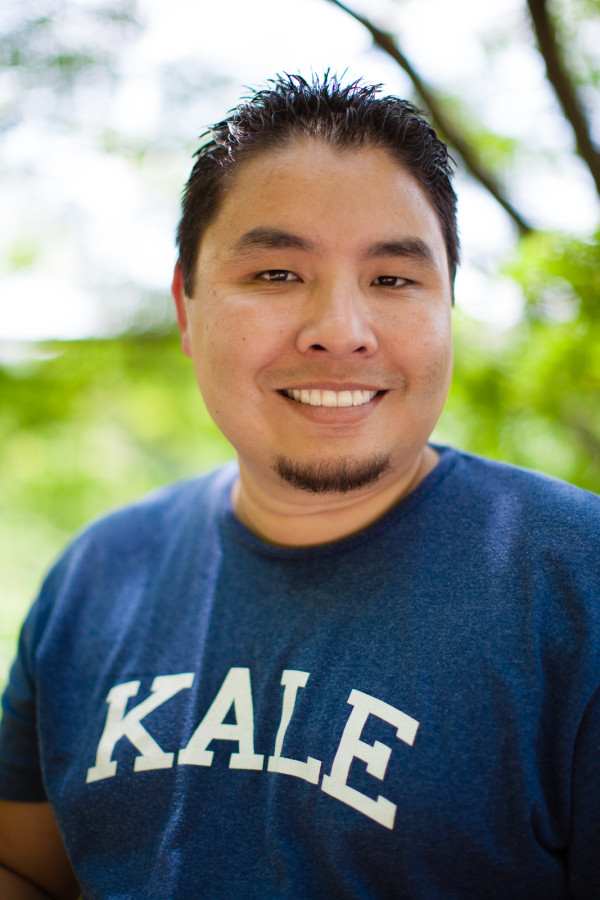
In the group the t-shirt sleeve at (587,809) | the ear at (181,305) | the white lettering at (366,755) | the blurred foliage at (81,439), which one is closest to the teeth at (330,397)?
the ear at (181,305)

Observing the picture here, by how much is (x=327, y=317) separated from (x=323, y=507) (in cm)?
44

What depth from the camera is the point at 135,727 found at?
53.9 inches

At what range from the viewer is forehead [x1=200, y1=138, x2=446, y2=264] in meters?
1.22

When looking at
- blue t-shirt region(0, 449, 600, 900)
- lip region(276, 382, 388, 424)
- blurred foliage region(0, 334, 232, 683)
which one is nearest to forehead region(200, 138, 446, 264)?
lip region(276, 382, 388, 424)

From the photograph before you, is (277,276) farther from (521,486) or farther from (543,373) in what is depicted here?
(543,373)

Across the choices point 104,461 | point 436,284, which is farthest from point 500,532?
point 104,461

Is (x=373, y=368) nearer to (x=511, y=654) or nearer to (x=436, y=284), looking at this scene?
(x=436, y=284)

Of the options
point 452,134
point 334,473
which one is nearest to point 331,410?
point 334,473

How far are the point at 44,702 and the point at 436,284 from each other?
1.33 metres

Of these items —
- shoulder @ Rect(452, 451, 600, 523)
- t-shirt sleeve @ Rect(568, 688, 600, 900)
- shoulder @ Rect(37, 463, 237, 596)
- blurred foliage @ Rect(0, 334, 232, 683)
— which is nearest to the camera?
t-shirt sleeve @ Rect(568, 688, 600, 900)

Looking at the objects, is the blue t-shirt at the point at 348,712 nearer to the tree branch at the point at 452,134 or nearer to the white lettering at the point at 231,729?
the white lettering at the point at 231,729

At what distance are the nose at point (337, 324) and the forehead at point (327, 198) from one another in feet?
0.31

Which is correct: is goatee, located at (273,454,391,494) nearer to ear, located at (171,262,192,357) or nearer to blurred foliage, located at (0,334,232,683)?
ear, located at (171,262,192,357)

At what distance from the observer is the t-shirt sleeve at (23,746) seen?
160 centimetres
